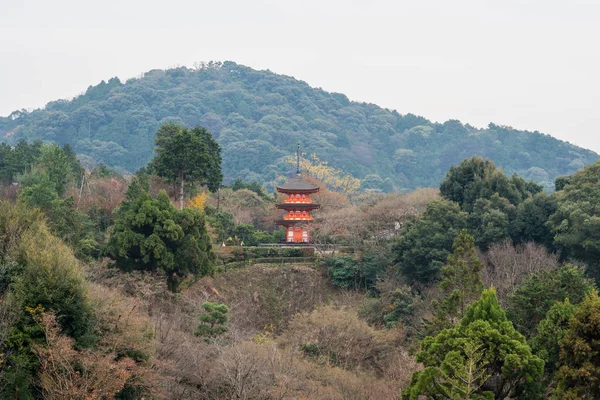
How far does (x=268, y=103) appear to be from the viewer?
117 meters

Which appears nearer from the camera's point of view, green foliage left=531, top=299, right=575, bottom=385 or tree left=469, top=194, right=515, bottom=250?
green foliage left=531, top=299, right=575, bottom=385

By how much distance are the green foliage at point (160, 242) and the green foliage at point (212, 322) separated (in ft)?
17.7

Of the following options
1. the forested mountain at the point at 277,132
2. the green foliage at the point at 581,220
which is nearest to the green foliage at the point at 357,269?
the green foliage at the point at 581,220

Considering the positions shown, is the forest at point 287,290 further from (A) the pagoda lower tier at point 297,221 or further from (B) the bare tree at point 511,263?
(A) the pagoda lower tier at point 297,221

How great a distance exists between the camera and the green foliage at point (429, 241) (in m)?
32.2

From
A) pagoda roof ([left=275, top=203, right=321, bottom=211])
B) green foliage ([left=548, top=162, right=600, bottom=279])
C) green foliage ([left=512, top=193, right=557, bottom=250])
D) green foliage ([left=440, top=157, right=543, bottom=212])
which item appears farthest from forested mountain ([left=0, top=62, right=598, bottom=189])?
green foliage ([left=548, top=162, right=600, bottom=279])

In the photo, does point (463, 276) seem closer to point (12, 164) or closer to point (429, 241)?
point (429, 241)

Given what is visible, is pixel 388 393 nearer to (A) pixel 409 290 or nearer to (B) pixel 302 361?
(B) pixel 302 361

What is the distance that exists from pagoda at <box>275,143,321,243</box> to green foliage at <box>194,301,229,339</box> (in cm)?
1700

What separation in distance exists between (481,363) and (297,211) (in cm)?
2554

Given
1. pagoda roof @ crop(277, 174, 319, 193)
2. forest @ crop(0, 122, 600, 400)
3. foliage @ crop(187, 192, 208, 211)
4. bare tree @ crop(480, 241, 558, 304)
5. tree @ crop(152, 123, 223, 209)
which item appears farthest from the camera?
pagoda roof @ crop(277, 174, 319, 193)

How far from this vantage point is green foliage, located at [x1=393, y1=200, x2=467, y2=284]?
3216 centimetres

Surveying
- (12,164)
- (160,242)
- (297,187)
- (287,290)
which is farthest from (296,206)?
(12,164)

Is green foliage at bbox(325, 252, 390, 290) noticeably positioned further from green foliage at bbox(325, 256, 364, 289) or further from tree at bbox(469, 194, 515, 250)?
tree at bbox(469, 194, 515, 250)
